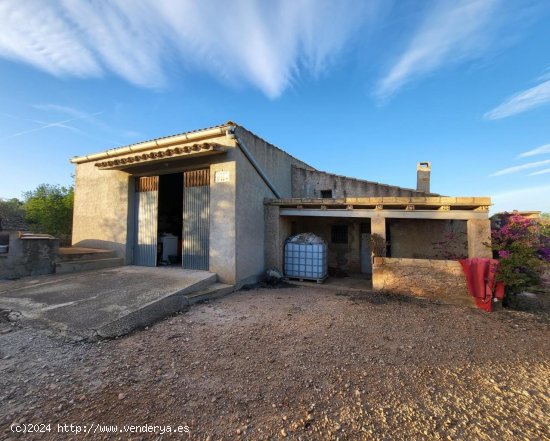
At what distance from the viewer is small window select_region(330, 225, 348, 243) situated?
37.0 ft

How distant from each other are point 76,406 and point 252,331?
249cm

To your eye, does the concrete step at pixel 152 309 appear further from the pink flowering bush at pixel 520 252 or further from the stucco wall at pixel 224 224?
the pink flowering bush at pixel 520 252

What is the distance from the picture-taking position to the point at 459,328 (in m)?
4.67

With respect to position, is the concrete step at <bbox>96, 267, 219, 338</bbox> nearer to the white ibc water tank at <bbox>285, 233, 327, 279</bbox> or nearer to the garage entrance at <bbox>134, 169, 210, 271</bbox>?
the garage entrance at <bbox>134, 169, 210, 271</bbox>

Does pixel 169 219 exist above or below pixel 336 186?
below

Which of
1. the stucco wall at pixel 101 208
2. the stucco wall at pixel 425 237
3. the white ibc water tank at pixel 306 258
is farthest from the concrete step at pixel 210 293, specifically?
the stucco wall at pixel 425 237

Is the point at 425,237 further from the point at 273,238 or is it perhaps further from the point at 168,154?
the point at 168,154

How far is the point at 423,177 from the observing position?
13.1 m

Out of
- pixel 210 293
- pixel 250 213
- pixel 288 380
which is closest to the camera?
pixel 288 380

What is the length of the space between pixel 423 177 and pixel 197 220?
1192 centimetres

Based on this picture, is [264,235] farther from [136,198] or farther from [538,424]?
[538,424]

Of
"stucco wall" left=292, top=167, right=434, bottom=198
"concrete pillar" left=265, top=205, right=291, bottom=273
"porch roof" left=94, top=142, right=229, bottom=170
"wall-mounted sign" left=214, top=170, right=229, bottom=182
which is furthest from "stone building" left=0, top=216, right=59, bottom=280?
"stucco wall" left=292, top=167, right=434, bottom=198

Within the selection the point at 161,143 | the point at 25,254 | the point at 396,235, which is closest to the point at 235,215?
the point at 161,143

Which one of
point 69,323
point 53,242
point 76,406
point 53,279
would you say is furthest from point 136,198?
point 76,406
